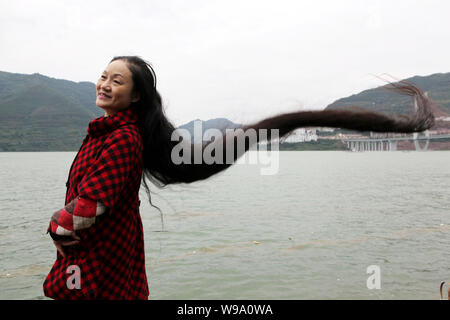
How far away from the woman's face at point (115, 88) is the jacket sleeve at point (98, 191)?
1.19 feet

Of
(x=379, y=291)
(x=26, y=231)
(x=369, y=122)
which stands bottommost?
(x=379, y=291)

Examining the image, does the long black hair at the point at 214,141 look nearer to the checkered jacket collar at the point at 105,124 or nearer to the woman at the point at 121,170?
the woman at the point at 121,170

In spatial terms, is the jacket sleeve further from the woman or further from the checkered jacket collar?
the checkered jacket collar

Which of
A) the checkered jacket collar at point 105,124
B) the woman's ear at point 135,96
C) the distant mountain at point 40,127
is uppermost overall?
the distant mountain at point 40,127

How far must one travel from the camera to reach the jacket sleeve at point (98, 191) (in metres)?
1.81

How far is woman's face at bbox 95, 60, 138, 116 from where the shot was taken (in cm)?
222

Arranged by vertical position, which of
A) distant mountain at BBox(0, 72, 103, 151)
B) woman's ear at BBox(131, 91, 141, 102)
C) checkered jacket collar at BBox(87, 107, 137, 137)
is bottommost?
checkered jacket collar at BBox(87, 107, 137, 137)

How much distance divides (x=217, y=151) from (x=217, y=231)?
9715 mm

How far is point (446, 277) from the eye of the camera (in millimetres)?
7941

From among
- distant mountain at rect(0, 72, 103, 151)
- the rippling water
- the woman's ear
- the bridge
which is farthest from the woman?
distant mountain at rect(0, 72, 103, 151)

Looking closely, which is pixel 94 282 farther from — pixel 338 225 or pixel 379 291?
pixel 338 225

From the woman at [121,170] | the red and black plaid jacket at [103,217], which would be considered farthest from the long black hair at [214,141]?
the red and black plaid jacket at [103,217]

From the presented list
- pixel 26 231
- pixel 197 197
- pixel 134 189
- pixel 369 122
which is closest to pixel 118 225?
pixel 134 189
